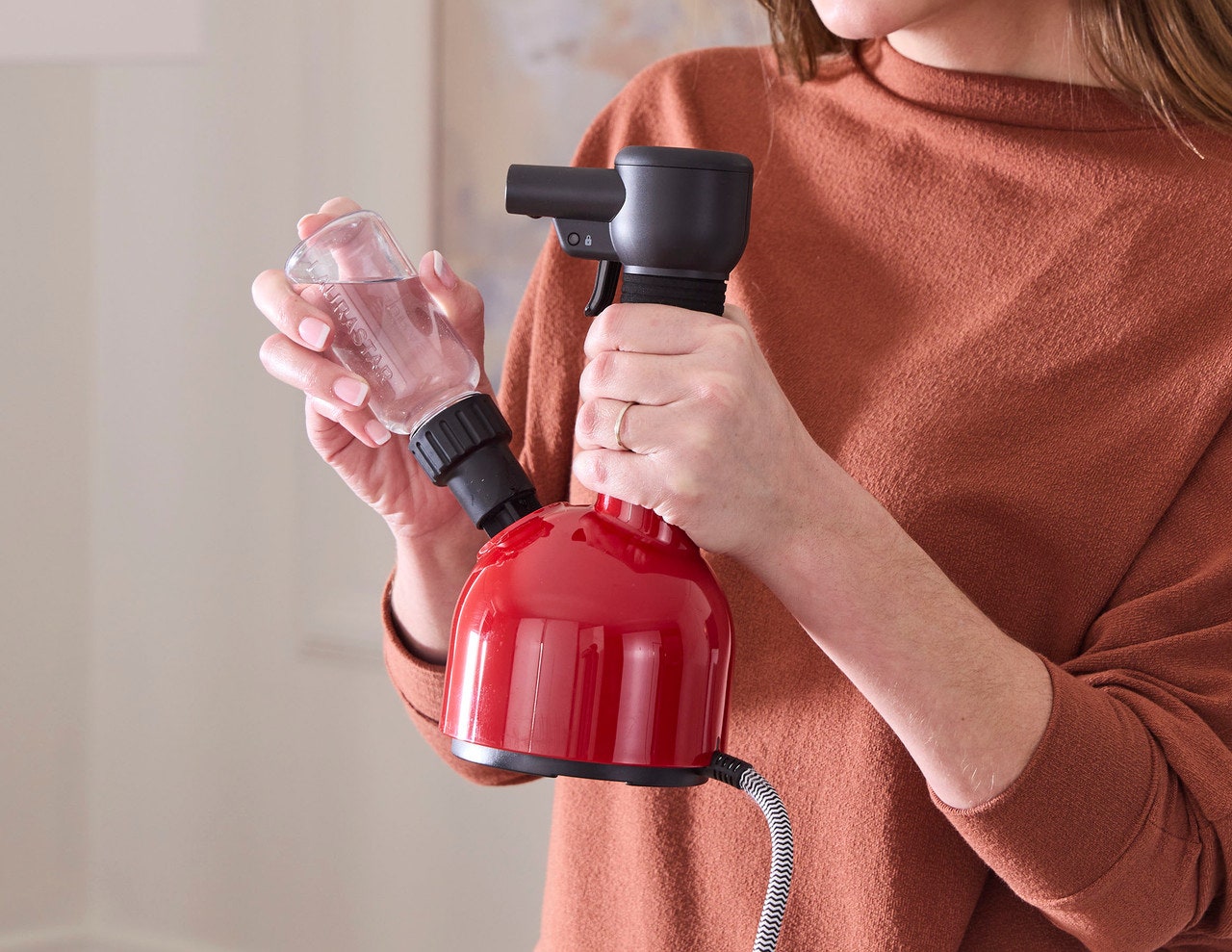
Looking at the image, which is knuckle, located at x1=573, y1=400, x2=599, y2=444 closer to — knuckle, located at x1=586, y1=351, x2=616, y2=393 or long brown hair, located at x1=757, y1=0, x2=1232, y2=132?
knuckle, located at x1=586, y1=351, x2=616, y2=393

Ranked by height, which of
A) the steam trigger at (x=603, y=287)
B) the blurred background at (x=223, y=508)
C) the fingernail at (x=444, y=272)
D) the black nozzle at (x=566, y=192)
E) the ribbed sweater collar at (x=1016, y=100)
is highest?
the ribbed sweater collar at (x=1016, y=100)

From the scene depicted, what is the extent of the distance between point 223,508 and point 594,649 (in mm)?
1350

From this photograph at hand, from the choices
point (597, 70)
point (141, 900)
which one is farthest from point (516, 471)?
point (141, 900)

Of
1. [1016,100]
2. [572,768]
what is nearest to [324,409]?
[572,768]

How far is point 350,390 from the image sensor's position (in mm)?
627

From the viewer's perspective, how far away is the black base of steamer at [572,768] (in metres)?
0.52

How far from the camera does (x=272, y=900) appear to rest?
5.90 feet

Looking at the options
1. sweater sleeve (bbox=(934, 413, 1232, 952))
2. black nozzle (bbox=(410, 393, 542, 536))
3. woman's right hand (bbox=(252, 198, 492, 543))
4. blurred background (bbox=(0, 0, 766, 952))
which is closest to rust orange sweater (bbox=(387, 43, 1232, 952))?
sweater sleeve (bbox=(934, 413, 1232, 952))

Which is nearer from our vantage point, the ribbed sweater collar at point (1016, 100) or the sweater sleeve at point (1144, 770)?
the sweater sleeve at point (1144, 770)

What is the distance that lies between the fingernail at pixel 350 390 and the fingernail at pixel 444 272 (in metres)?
0.10

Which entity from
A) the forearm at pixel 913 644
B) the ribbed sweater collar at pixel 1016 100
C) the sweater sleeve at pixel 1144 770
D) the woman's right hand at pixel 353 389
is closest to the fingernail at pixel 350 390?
the woman's right hand at pixel 353 389

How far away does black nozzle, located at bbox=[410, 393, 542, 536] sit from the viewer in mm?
599

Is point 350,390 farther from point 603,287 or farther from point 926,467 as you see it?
point 926,467

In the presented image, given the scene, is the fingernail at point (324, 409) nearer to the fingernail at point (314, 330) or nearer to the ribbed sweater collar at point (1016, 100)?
the fingernail at point (314, 330)
